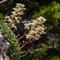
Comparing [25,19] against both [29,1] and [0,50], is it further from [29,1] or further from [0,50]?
[0,50]

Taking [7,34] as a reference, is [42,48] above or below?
below

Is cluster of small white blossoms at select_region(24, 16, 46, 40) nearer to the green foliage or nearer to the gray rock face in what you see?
the green foliage

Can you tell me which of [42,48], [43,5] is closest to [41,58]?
[42,48]

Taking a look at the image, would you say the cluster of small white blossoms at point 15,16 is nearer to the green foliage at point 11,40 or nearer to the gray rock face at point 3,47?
the green foliage at point 11,40

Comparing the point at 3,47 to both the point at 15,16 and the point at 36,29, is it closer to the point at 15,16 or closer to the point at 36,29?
the point at 36,29

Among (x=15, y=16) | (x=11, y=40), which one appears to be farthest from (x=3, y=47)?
(x=15, y=16)

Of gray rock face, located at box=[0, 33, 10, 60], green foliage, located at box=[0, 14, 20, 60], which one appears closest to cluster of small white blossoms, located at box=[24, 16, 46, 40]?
green foliage, located at box=[0, 14, 20, 60]

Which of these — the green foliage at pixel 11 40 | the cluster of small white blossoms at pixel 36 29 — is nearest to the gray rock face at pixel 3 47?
the green foliage at pixel 11 40

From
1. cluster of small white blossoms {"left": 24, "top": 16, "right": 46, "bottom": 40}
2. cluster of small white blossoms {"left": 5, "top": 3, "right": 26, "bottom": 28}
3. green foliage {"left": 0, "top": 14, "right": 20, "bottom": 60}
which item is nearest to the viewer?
green foliage {"left": 0, "top": 14, "right": 20, "bottom": 60}

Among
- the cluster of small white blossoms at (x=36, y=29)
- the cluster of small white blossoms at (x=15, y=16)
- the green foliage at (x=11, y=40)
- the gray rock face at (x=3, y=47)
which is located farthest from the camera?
the cluster of small white blossoms at (x=15, y=16)

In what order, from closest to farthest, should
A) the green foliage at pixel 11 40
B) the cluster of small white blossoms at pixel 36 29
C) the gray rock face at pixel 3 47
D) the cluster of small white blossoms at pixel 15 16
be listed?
the gray rock face at pixel 3 47, the green foliage at pixel 11 40, the cluster of small white blossoms at pixel 36 29, the cluster of small white blossoms at pixel 15 16

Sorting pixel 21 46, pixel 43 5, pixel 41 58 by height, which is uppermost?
pixel 43 5
